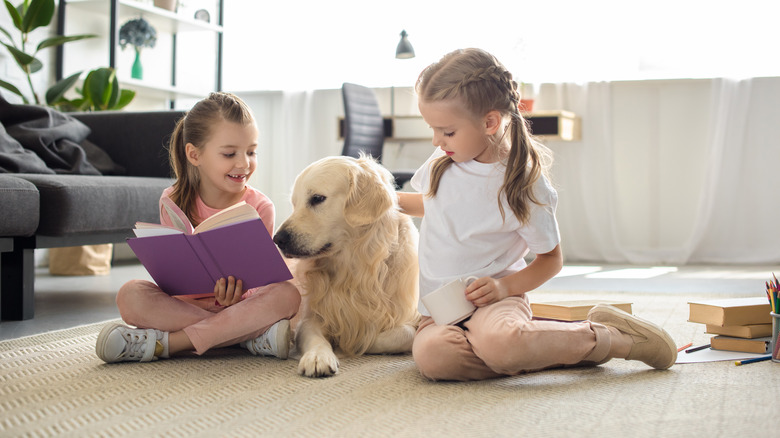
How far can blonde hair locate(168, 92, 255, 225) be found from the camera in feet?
5.86

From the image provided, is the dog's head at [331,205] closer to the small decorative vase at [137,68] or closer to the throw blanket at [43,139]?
the throw blanket at [43,139]

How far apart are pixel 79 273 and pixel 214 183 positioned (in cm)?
218

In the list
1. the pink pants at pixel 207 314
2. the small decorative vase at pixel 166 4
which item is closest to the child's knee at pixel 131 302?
the pink pants at pixel 207 314

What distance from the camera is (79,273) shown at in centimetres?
365

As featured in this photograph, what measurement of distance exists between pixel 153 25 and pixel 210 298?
11.4ft

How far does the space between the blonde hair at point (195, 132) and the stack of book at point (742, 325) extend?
1239 millimetres

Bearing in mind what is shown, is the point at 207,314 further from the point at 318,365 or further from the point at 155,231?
the point at 318,365

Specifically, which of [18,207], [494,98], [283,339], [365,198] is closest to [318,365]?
[283,339]

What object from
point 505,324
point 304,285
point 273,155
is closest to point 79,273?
point 273,155

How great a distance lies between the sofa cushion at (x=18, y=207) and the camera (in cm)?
207

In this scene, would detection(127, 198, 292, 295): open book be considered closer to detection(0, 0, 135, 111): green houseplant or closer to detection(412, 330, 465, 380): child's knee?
detection(412, 330, 465, 380): child's knee

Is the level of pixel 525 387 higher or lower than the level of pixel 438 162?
lower

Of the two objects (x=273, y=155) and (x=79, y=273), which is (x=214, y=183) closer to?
(x=79, y=273)

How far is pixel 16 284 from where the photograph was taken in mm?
2209
